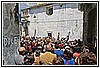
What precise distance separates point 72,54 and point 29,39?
442 mm

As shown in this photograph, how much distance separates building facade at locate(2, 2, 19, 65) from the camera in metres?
2.70

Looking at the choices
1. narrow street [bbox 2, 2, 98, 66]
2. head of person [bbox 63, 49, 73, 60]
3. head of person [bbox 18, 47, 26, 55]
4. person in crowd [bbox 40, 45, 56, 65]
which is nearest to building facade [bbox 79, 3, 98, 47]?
narrow street [bbox 2, 2, 98, 66]

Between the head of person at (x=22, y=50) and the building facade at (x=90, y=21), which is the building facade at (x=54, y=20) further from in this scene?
the head of person at (x=22, y=50)

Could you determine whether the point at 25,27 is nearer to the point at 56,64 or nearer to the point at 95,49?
the point at 56,64

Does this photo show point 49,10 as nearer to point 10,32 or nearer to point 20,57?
point 10,32

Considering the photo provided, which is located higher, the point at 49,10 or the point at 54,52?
the point at 49,10

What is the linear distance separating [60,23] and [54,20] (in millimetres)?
64

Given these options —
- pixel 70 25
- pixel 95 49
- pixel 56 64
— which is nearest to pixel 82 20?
pixel 70 25

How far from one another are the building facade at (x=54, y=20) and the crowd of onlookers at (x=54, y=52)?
68 mm

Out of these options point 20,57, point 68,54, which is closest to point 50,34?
point 68,54

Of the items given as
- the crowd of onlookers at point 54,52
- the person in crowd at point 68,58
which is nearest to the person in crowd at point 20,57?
the crowd of onlookers at point 54,52

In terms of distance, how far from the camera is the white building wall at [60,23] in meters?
2.67

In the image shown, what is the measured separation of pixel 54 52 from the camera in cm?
271

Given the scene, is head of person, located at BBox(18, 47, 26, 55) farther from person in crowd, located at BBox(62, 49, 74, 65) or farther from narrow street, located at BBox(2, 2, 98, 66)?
person in crowd, located at BBox(62, 49, 74, 65)
